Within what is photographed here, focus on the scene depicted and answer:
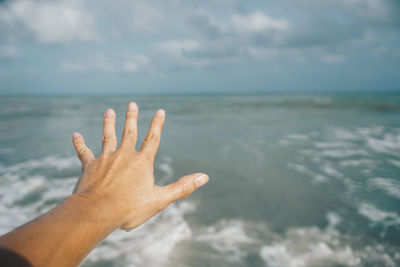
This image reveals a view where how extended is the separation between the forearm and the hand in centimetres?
4

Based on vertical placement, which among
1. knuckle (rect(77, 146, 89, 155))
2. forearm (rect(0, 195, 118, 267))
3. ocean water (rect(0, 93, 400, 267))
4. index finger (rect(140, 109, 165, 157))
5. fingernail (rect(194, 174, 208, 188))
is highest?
index finger (rect(140, 109, 165, 157))

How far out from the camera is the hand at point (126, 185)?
1.39m

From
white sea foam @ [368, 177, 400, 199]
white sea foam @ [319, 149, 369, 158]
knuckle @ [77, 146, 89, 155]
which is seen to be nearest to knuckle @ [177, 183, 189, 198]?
knuckle @ [77, 146, 89, 155]

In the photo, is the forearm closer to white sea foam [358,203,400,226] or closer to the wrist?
the wrist

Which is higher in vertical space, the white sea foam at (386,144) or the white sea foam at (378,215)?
the white sea foam at (386,144)

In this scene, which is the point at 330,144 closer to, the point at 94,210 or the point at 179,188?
the point at 179,188

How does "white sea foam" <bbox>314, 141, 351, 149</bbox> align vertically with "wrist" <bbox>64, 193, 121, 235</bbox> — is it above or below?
below

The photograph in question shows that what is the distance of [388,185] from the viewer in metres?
4.44

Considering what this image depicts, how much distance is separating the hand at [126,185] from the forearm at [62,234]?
0.04 metres

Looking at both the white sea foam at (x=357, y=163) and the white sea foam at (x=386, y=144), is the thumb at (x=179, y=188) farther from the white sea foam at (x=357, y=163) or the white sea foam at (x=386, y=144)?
the white sea foam at (x=386, y=144)

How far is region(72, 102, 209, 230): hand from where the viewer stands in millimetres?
1389

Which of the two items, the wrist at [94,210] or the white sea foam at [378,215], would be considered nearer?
the wrist at [94,210]

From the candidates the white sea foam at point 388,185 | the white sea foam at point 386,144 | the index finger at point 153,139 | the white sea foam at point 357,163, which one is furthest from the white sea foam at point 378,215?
the white sea foam at point 386,144

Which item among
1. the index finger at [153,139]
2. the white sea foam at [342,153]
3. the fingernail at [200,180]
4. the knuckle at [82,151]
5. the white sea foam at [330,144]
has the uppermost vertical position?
the index finger at [153,139]
